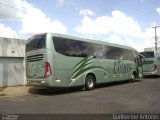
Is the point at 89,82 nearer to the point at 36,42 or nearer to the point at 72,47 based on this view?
the point at 72,47

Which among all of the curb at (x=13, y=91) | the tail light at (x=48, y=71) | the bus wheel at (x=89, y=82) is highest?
the tail light at (x=48, y=71)

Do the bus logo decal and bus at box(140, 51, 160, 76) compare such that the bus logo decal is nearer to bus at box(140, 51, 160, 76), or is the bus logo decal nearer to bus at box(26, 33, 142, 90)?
bus at box(26, 33, 142, 90)

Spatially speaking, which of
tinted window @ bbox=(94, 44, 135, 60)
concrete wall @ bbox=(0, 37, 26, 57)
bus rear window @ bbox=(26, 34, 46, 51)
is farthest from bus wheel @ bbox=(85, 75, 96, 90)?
concrete wall @ bbox=(0, 37, 26, 57)

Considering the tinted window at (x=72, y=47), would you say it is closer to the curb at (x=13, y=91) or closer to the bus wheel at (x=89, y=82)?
the bus wheel at (x=89, y=82)

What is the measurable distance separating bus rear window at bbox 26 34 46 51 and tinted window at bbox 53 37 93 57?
2.06ft

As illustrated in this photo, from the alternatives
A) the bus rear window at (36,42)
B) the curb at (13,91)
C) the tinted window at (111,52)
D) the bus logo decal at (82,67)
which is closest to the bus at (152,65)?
the tinted window at (111,52)

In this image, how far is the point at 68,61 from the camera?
55.5 ft

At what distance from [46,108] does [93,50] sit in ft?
28.0

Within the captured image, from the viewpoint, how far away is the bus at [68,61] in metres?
15.9

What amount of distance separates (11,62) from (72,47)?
5680 mm

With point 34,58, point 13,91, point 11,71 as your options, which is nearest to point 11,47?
point 11,71

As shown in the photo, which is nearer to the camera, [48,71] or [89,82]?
[48,71]

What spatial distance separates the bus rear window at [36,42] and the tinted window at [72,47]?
2.06 ft

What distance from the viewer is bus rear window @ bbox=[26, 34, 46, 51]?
630 inches
